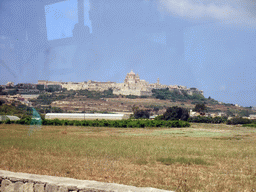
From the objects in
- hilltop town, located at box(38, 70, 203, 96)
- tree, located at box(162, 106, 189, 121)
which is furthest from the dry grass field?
hilltop town, located at box(38, 70, 203, 96)

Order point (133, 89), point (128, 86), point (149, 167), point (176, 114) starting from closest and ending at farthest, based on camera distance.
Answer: point (149, 167)
point (176, 114)
point (133, 89)
point (128, 86)

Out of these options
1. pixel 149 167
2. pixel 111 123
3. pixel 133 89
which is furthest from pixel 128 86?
pixel 149 167

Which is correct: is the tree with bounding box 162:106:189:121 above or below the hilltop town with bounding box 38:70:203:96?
below

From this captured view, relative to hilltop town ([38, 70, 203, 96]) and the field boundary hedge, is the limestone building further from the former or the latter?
the field boundary hedge

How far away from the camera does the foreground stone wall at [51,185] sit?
183 inches

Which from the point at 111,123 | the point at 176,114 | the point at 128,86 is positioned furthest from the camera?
the point at 128,86

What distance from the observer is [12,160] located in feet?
30.8

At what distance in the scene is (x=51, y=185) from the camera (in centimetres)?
504

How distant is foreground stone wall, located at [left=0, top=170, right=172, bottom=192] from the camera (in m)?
4.64

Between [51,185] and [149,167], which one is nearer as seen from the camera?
[51,185]

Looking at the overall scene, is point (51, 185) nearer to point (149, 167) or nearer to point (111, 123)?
point (149, 167)

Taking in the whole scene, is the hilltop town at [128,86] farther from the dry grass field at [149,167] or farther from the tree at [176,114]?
the dry grass field at [149,167]

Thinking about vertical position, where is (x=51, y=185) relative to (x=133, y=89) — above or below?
below

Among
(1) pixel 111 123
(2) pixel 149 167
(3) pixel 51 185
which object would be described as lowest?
(1) pixel 111 123
